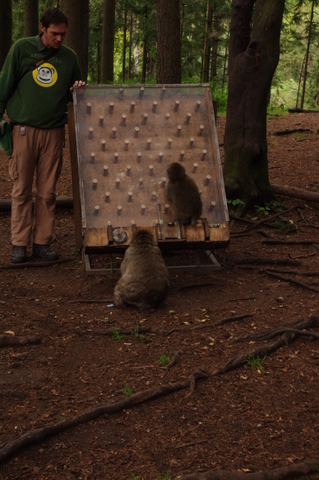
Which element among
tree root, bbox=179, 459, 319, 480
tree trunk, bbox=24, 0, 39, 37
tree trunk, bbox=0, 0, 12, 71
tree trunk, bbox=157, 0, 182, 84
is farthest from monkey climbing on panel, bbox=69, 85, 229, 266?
tree trunk, bbox=24, 0, 39, 37

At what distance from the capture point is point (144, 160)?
7.16m

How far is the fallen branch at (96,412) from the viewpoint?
388 cm

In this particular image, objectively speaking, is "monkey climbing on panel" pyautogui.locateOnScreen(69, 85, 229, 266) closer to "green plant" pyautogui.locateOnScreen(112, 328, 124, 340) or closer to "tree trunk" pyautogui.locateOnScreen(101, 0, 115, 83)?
"green plant" pyautogui.locateOnScreen(112, 328, 124, 340)

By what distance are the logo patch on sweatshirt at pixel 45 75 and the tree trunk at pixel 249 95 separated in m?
3.21

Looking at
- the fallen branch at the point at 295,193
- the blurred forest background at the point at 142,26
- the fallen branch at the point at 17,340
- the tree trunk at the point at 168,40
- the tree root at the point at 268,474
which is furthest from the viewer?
the blurred forest background at the point at 142,26

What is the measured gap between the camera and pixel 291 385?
4.77 meters

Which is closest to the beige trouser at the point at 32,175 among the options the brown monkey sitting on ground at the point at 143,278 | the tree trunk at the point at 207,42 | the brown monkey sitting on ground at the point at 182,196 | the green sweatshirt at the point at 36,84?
the green sweatshirt at the point at 36,84

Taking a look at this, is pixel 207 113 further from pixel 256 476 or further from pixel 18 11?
pixel 18 11

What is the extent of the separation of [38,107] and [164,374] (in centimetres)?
389

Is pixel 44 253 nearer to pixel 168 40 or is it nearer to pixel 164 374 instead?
pixel 164 374

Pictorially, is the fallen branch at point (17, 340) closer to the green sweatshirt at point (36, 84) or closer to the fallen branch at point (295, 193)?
the green sweatshirt at point (36, 84)

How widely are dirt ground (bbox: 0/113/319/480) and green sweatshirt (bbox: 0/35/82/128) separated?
6.31 feet

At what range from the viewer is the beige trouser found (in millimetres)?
7387

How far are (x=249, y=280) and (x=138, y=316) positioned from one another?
1.72m
